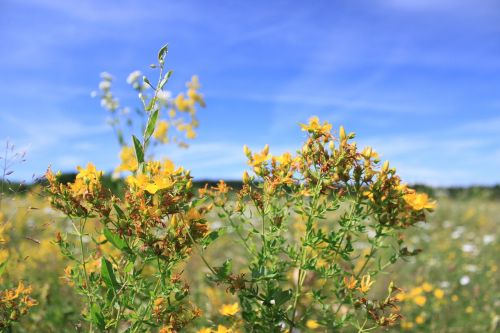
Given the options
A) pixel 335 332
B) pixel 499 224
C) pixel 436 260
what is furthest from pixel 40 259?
pixel 499 224

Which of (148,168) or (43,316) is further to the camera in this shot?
(43,316)

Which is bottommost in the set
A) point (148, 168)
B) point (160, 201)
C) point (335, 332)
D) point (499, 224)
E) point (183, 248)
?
point (335, 332)

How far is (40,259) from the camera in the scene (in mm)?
4977

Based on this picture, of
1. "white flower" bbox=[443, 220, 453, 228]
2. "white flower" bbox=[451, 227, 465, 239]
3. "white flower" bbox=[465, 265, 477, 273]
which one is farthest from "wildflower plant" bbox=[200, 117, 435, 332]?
"white flower" bbox=[443, 220, 453, 228]

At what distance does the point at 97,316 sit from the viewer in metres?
1.83

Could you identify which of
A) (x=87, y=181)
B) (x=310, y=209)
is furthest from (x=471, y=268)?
(x=87, y=181)

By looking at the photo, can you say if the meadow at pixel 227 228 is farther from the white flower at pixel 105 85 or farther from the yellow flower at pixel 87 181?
the white flower at pixel 105 85

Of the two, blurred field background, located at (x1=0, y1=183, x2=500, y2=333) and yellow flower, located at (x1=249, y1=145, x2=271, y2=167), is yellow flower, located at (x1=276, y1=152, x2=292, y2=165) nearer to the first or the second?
yellow flower, located at (x1=249, y1=145, x2=271, y2=167)

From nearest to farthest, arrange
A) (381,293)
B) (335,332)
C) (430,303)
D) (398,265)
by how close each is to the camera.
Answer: (335,332), (430,303), (381,293), (398,265)

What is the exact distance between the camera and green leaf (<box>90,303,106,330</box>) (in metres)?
1.82

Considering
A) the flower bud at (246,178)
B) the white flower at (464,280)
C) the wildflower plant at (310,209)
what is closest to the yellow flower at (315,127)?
the wildflower plant at (310,209)

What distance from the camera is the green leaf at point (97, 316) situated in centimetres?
182

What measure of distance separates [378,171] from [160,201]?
2.83ft

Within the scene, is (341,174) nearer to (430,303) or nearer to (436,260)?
(430,303)
